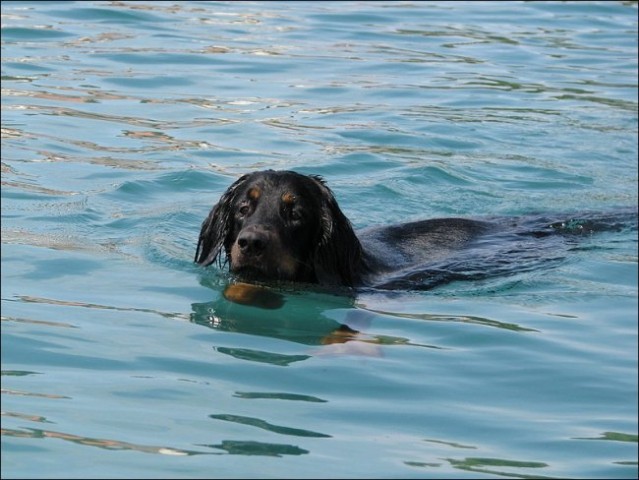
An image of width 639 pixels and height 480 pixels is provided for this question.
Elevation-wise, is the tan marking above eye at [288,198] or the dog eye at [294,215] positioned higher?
the tan marking above eye at [288,198]

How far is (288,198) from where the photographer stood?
28.6ft

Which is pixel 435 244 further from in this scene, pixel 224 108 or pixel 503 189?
pixel 224 108

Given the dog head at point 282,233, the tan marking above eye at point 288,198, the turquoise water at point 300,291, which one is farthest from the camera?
the tan marking above eye at point 288,198

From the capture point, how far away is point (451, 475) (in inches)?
236

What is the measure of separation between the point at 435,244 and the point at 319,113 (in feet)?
18.1

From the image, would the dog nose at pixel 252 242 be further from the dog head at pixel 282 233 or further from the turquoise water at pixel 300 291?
the turquoise water at pixel 300 291

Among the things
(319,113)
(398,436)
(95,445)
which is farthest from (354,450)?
(319,113)

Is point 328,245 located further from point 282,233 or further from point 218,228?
point 218,228

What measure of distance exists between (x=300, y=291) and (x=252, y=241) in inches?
23.9

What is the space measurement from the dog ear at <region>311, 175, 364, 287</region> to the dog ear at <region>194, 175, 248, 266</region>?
560mm

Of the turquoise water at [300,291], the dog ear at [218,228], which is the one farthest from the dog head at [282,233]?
the turquoise water at [300,291]

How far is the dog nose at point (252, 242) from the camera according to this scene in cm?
839

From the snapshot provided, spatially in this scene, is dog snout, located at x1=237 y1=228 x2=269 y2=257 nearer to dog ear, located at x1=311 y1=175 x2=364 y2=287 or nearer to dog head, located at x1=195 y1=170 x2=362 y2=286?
dog head, located at x1=195 y1=170 x2=362 y2=286

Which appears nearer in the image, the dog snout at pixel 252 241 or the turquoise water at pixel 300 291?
the turquoise water at pixel 300 291
